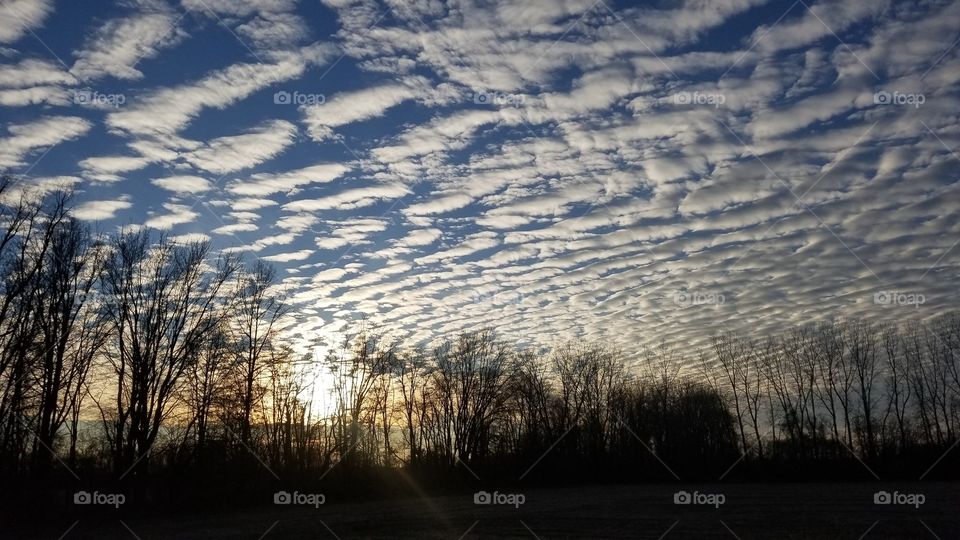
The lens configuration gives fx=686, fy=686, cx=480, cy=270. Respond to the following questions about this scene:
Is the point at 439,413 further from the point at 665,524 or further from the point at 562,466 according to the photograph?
the point at 665,524

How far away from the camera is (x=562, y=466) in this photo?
6612 cm

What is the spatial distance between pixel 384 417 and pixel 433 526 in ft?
137

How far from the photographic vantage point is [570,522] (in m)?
26.1

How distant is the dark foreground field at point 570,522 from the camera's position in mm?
21281

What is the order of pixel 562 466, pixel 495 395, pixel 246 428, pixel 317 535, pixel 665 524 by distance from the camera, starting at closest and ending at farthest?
pixel 317 535 < pixel 665 524 < pixel 246 428 < pixel 562 466 < pixel 495 395

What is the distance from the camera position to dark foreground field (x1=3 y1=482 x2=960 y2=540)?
838 inches

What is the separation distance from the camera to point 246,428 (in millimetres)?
45375

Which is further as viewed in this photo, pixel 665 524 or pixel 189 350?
pixel 189 350

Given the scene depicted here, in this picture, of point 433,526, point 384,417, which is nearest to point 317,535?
point 433,526

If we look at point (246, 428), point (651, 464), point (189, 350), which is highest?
point (189, 350)

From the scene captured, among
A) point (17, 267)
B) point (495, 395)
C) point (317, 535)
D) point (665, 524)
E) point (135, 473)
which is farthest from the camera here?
point (495, 395)

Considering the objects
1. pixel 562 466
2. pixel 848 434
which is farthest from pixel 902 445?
pixel 562 466

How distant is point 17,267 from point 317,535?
76.1 ft

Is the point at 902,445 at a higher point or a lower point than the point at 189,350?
lower
